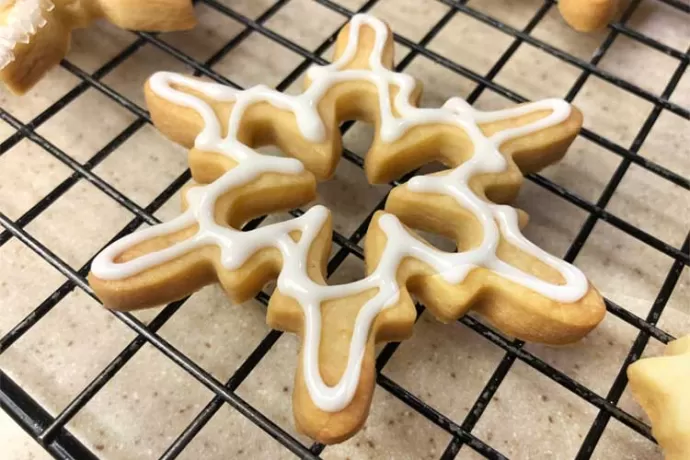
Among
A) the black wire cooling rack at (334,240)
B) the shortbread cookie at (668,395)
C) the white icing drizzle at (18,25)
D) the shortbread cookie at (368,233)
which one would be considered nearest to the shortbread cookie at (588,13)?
the black wire cooling rack at (334,240)

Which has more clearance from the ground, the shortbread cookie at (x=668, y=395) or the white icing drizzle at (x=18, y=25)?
the white icing drizzle at (x=18, y=25)

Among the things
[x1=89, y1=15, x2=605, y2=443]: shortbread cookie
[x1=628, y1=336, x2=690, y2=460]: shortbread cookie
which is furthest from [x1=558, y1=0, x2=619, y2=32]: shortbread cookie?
[x1=628, y1=336, x2=690, y2=460]: shortbread cookie

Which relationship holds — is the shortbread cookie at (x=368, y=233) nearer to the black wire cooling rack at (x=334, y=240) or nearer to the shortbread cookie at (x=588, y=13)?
the black wire cooling rack at (x=334, y=240)

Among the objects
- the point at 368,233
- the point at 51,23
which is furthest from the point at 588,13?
the point at 51,23

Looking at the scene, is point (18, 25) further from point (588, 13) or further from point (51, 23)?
point (588, 13)

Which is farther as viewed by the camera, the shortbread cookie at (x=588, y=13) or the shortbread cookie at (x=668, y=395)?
the shortbread cookie at (x=588, y=13)

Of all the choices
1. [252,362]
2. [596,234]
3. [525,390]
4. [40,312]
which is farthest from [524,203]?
[40,312]

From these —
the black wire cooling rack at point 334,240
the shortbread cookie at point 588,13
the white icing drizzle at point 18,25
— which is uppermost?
the shortbread cookie at point 588,13
